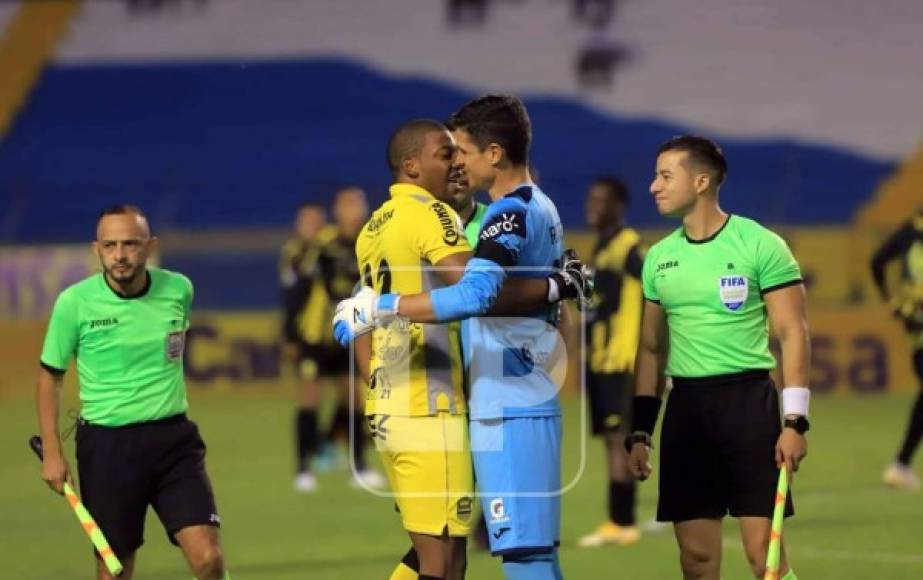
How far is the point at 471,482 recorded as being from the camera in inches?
293

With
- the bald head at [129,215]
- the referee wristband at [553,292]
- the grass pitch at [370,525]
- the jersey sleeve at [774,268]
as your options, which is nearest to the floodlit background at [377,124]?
the grass pitch at [370,525]

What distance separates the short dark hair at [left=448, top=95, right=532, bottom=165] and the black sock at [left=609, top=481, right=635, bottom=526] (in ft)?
17.2

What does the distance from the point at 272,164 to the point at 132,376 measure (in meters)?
23.8

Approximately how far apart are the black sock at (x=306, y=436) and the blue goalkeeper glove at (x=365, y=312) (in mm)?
8636

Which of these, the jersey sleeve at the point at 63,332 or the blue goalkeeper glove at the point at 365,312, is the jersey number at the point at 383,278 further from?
the jersey sleeve at the point at 63,332

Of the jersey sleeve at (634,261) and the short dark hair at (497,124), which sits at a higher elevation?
the short dark hair at (497,124)

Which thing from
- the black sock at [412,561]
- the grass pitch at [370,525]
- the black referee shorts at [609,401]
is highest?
the black referee shorts at [609,401]

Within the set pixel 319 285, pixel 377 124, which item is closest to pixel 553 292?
pixel 319 285

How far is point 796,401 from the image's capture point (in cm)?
745

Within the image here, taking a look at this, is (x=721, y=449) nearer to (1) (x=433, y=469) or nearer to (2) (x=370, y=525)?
(1) (x=433, y=469)

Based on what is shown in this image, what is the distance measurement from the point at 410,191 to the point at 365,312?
78cm

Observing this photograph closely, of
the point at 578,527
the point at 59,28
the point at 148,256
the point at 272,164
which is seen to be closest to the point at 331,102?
the point at 272,164

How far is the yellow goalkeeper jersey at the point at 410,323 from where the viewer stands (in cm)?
729

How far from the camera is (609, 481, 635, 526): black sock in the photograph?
12125 mm
